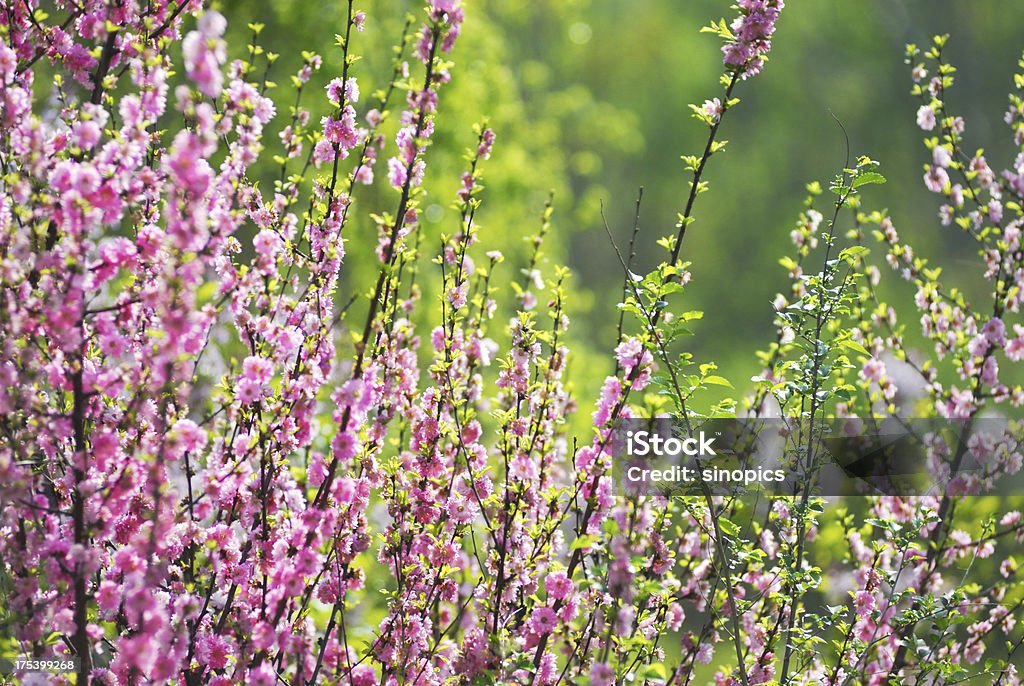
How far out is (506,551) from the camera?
255cm

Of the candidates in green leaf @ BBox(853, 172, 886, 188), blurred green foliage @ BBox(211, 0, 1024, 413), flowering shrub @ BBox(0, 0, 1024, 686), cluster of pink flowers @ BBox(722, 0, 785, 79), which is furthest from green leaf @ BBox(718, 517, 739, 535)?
blurred green foliage @ BBox(211, 0, 1024, 413)

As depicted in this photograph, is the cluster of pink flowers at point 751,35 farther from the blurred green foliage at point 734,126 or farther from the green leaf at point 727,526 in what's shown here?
the blurred green foliage at point 734,126

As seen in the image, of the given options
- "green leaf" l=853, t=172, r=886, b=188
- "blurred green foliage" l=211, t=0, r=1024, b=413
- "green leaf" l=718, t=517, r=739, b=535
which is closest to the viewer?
"green leaf" l=718, t=517, r=739, b=535

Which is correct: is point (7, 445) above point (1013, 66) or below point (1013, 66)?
below

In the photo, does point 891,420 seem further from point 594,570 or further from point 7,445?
point 7,445

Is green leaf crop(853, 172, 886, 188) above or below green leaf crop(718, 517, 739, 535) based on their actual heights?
above

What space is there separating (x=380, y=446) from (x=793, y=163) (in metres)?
13.3

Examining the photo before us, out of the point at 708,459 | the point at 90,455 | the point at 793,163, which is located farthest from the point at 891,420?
the point at 793,163

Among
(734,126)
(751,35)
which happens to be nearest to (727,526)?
(751,35)

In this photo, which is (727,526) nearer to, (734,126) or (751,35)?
(751,35)

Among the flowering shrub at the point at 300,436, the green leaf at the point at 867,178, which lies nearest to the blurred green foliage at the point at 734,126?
the flowering shrub at the point at 300,436

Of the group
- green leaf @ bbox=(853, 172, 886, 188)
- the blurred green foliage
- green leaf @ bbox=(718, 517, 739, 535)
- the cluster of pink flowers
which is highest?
the blurred green foliage

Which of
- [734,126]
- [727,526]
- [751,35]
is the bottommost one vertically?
[727,526]

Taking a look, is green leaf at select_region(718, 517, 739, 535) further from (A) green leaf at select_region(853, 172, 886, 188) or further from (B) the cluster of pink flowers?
(B) the cluster of pink flowers
